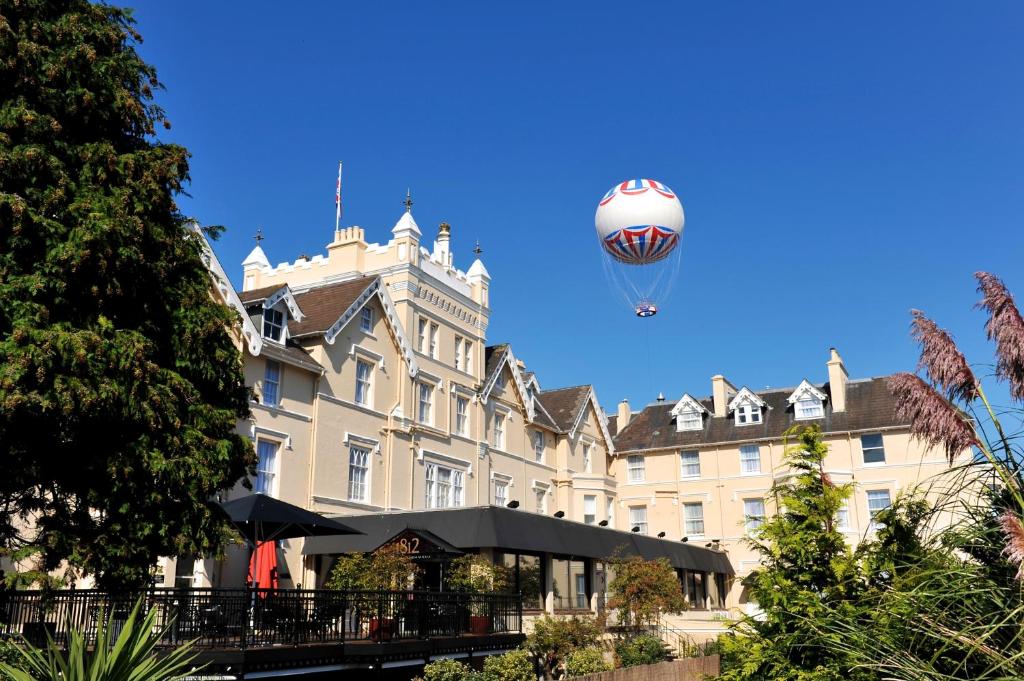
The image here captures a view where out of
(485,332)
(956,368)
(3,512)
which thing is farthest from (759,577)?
(485,332)

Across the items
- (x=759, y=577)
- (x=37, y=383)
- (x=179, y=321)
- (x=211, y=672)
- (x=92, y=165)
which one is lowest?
(x=211, y=672)

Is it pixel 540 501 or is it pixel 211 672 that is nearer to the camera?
pixel 211 672

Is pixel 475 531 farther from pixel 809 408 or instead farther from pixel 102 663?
pixel 809 408

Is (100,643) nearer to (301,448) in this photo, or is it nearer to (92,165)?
(92,165)

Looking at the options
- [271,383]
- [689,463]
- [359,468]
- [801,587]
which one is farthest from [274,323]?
[689,463]

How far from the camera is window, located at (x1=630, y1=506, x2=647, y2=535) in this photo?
50656mm

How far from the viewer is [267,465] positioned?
28.3m

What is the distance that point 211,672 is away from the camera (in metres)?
16.2

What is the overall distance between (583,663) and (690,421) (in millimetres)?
30690

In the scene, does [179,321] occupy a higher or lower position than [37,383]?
higher

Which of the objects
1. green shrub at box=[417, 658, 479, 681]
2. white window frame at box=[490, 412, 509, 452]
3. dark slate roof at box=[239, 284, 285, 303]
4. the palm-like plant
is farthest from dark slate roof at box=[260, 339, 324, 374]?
the palm-like plant

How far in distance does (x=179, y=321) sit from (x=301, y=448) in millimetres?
12910

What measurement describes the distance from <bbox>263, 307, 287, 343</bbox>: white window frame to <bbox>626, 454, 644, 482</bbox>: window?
90.9ft

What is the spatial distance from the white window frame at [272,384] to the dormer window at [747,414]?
98.3 feet
